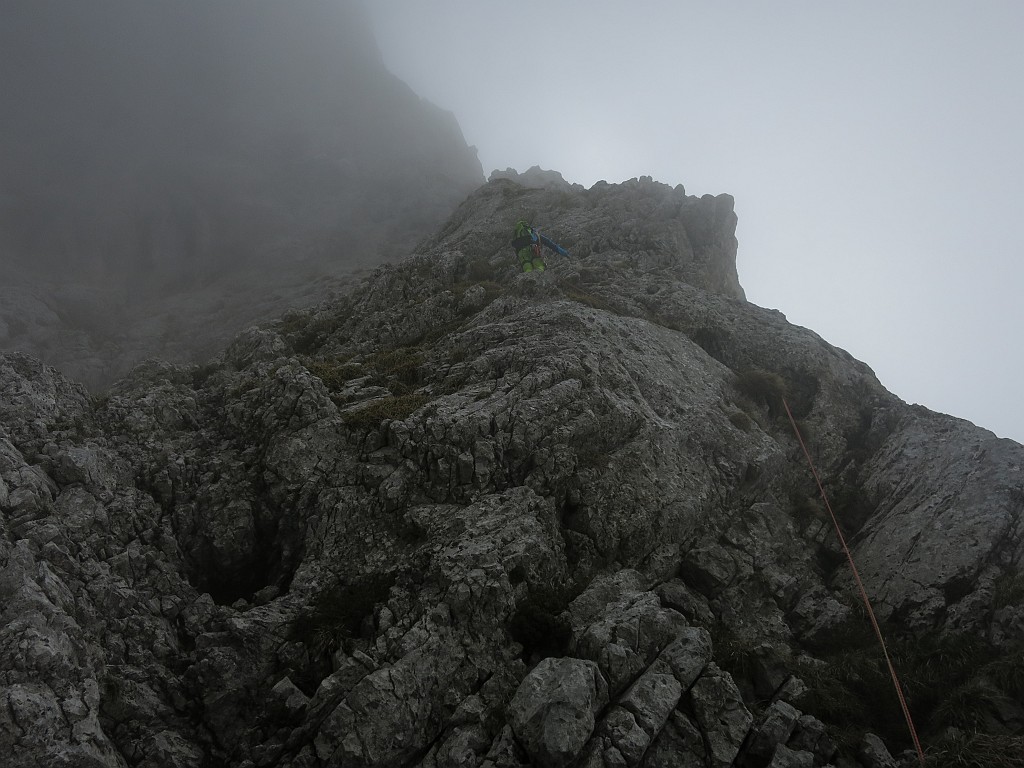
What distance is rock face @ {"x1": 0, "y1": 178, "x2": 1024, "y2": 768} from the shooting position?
37.0 feet

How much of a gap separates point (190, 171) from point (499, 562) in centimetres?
9582

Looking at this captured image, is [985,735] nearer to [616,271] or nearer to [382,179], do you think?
[616,271]

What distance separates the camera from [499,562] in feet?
47.5

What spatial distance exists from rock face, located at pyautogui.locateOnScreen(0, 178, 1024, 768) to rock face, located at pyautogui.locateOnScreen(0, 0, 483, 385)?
33429 mm

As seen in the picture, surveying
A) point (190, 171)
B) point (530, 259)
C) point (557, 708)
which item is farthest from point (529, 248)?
point (190, 171)

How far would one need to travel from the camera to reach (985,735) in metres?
11.1

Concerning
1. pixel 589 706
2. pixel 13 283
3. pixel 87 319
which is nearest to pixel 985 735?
pixel 589 706

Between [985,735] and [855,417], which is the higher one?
[855,417]

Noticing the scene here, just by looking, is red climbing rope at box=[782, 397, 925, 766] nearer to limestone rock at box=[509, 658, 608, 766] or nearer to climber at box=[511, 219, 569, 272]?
limestone rock at box=[509, 658, 608, 766]

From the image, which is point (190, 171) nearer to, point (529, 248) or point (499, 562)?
point (529, 248)

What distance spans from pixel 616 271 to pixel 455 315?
1100cm

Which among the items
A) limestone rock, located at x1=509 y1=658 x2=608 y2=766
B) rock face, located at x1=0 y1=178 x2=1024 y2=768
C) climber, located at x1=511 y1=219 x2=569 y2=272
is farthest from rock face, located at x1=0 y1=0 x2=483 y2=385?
limestone rock, located at x1=509 y1=658 x2=608 y2=766

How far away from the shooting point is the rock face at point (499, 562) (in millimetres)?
11281

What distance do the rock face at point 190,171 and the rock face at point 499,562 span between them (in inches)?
1316
